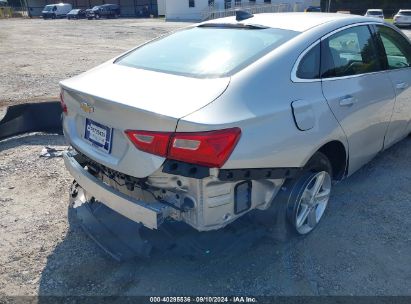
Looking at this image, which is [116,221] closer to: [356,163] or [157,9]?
[356,163]

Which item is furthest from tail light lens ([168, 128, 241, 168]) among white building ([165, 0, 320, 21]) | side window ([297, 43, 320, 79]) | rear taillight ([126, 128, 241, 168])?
white building ([165, 0, 320, 21])

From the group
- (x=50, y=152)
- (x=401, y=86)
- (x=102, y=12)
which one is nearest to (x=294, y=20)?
(x=401, y=86)

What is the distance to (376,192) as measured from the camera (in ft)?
12.7

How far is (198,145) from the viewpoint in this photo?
85.7 inches

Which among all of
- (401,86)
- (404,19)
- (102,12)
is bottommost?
(404,19)

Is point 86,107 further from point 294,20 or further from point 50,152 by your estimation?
point 50,152

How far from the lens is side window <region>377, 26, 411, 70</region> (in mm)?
3826

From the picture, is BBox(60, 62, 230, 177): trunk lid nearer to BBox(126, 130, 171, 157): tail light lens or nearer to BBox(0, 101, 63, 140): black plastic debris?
BBox(126, 130, 171, 157): tail light lens

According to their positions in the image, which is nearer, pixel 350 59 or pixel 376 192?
pixel 350 59

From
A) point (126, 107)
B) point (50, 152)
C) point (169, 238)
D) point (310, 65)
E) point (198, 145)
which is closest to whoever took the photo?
point (198, 145)

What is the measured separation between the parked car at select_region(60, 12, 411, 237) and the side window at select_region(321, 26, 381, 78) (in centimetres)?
1

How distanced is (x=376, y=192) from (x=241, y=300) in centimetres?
209

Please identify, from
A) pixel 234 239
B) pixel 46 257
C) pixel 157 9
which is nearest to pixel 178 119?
pixel 234 239

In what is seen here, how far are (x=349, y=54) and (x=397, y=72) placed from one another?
2.98 feet
